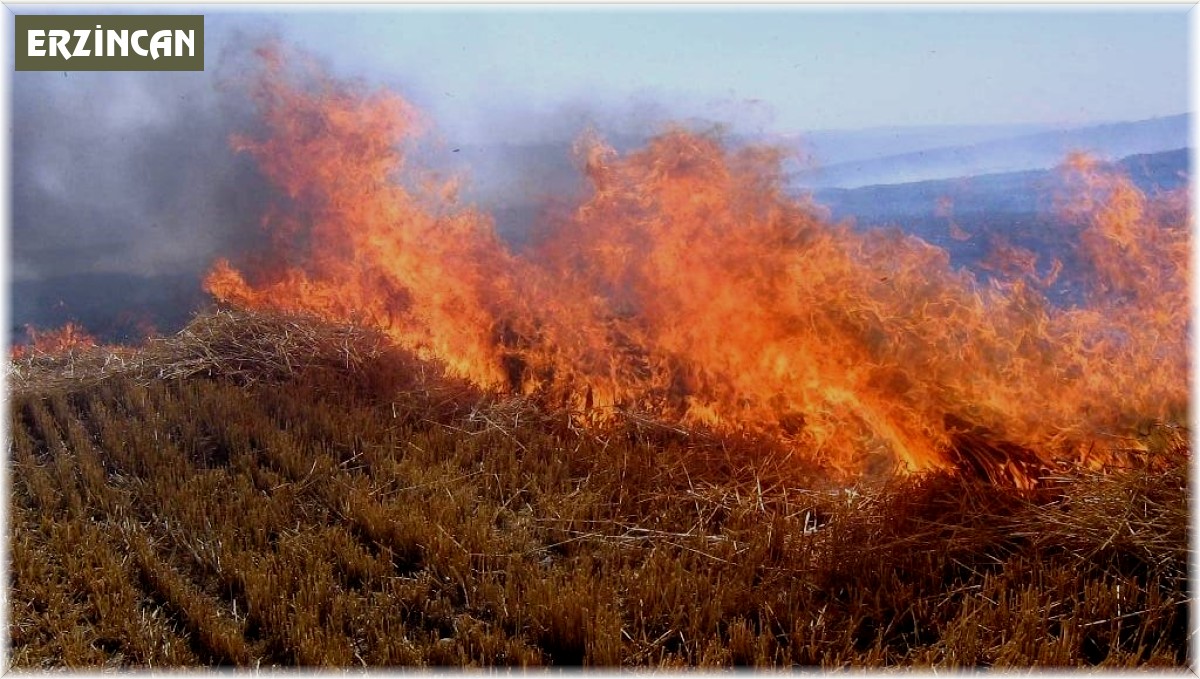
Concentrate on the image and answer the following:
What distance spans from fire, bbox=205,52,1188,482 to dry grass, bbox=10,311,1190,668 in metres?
0.50

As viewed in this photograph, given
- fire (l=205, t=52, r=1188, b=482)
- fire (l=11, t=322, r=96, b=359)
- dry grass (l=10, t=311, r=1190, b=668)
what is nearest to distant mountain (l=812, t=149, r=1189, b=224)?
fire (l=205, t=52, r=1188, b=482)

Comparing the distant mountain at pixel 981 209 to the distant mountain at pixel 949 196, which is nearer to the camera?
the distant mountain at pixel 981 209

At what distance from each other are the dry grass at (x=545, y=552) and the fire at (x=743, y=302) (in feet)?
1.65

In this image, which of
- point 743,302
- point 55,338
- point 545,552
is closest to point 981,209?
point 743,302

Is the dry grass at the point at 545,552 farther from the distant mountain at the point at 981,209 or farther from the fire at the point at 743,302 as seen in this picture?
the distant mountain at the point at 981,209

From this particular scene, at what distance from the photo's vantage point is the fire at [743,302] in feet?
15.6

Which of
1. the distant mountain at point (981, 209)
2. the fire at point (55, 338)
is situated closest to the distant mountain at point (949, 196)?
the distant mountain at point (981, 209)

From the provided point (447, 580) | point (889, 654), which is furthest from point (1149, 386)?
point (447, 580)

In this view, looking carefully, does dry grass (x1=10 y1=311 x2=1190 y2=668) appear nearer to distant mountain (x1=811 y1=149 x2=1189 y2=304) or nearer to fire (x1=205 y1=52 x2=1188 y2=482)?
fire (x1=205 y1=52 x2=1188 y2=482)

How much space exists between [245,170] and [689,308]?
6.16 metres

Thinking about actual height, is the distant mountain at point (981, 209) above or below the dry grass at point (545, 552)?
above

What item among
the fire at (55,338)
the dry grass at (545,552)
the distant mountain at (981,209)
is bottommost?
the dry grass at (545,552)

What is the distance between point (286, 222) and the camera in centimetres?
944

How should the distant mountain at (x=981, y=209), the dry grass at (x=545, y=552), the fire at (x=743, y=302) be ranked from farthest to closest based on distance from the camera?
the distant mountain at (x=981, y=209) → the fire at (x=743, y=302) → the dry grass at (x=545, y=552)
